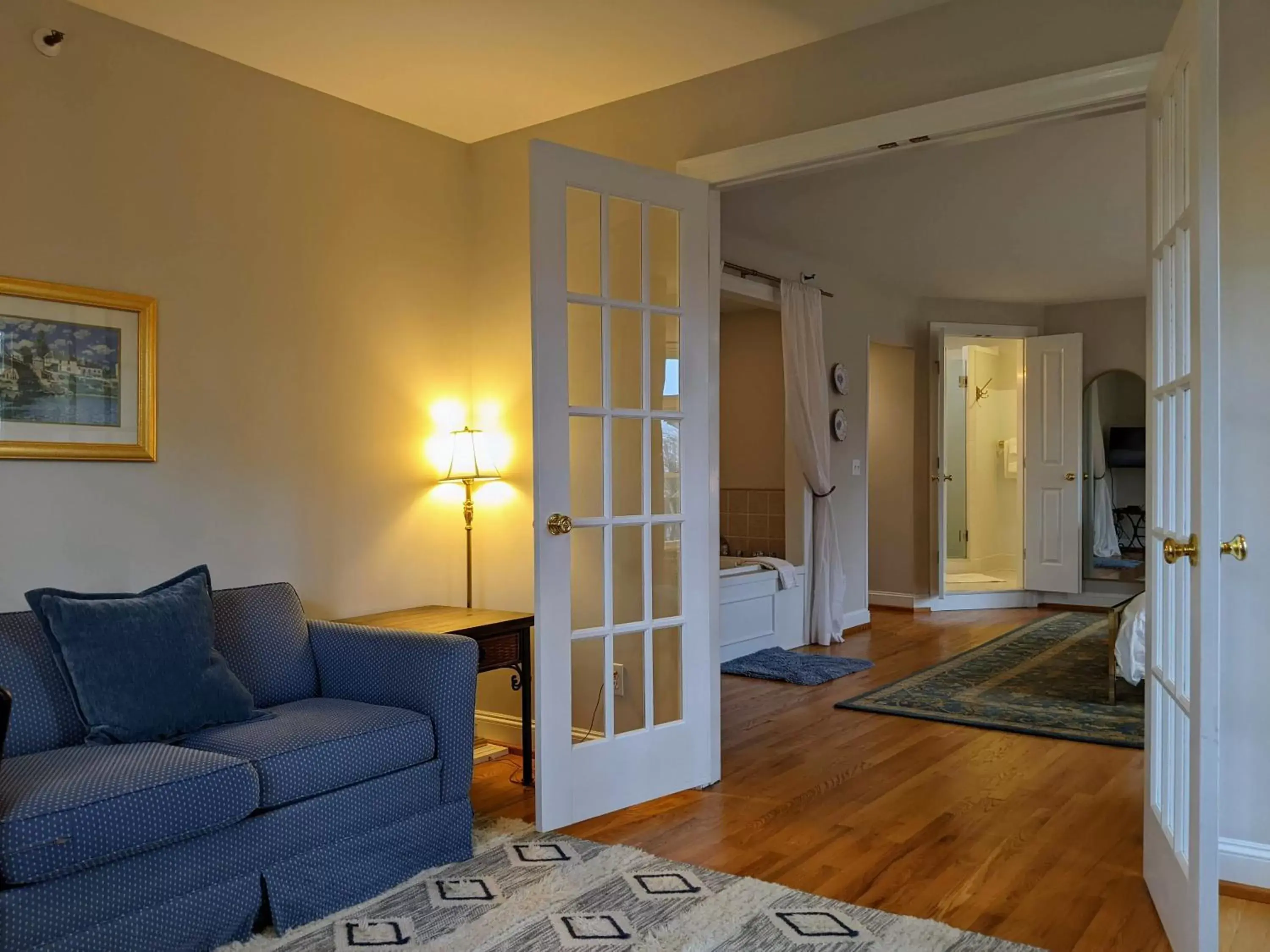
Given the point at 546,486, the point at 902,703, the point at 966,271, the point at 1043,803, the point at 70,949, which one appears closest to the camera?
the point at 70,949

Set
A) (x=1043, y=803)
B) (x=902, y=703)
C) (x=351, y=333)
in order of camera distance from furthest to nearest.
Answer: (x=902, y=703) < (x=351, y=333) < (x=1043, y=803)

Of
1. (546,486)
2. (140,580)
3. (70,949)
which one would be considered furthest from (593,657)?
(70,949)

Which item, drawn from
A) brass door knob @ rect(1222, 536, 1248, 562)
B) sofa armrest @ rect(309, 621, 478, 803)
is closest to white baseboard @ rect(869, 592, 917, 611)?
sofa armrest @ rect(309, 621, 478, 803)

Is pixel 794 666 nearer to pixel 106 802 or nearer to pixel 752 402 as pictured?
pixel 752 402

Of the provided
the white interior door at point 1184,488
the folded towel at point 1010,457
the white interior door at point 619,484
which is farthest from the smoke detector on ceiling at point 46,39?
the folded towel at point 1010,457

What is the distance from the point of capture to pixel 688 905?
8.54ft

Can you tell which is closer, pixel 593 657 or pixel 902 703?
pixel 593 657

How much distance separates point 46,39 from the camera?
293 centimetres

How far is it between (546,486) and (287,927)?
1.40 meters

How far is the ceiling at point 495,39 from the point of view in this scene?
3.10 m

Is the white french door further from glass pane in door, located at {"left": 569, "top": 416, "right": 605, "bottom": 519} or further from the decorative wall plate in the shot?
glass pane in door, located at {"left": 569, "top": 416, "right": 605, "bottom": 519}

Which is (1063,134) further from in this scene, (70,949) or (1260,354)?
(70,949)

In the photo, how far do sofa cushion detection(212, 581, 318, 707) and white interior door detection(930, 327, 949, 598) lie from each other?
19.3ft

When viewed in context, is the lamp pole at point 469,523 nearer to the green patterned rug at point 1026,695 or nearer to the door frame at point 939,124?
the door frame at point 939,124
